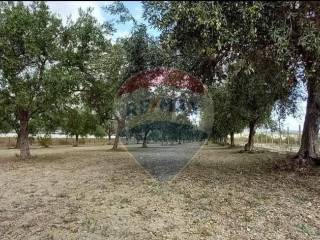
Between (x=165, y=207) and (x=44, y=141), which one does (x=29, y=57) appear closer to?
(x=165, y=207)

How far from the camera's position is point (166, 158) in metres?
19.5

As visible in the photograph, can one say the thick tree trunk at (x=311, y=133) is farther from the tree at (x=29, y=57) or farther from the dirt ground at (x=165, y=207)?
the tree at (x=29, y=57)

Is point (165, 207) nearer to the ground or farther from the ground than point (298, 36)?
nearer to the ground

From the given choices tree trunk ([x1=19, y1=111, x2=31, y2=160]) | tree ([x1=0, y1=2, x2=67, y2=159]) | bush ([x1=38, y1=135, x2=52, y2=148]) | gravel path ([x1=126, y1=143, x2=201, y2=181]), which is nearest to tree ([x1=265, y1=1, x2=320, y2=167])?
gravel path ([x1=126, y1=143, x2=201, y2=181])

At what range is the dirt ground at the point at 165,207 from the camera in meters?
8.54

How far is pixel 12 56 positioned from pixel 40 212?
47.7 ft

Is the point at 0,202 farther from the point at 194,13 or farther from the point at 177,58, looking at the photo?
→ the point at 194,13

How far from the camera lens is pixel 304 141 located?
50.6 feet

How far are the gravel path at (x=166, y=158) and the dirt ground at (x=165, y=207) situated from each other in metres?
0.91

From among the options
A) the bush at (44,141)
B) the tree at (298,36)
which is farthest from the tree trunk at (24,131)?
the bush at (44,141)

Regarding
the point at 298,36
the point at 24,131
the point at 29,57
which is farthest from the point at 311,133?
the point at 24,131

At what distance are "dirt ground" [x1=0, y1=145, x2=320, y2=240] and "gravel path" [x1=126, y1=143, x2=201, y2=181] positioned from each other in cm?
91

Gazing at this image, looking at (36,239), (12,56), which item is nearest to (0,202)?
(36,239)

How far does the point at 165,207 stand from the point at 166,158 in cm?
912
